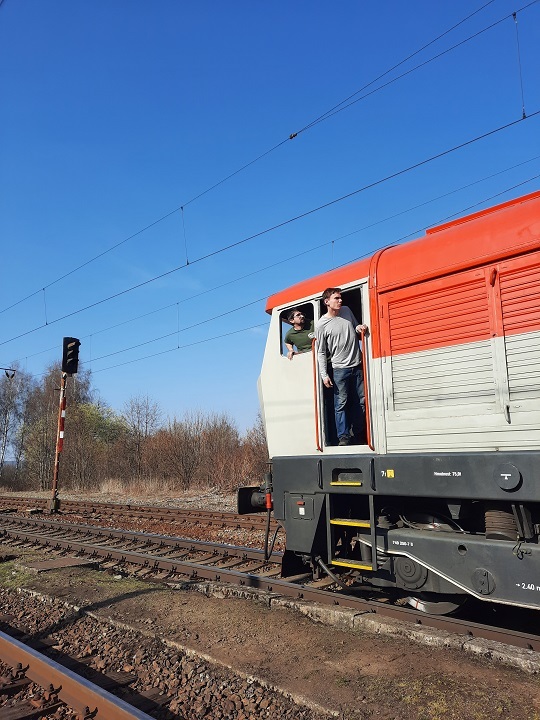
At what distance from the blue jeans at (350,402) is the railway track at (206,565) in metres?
1.79

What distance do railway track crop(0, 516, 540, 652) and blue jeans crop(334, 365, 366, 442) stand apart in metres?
1.79

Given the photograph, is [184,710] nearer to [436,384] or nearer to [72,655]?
[72,655]

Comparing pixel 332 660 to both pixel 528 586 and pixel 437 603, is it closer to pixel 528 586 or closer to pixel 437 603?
pixel 437 603

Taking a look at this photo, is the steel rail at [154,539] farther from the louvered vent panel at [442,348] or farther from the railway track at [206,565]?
the louvered vent panel at [442,348]

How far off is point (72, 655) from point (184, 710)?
5.31 feet

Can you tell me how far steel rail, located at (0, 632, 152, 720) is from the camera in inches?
136

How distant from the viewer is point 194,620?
5.52 m

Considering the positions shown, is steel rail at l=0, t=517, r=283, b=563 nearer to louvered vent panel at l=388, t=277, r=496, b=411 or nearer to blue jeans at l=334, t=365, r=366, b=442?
blue jeans at l=334, t=365, r=366, b=442

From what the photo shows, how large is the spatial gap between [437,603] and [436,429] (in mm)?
1773

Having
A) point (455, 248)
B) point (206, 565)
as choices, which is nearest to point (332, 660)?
point (455, 248)

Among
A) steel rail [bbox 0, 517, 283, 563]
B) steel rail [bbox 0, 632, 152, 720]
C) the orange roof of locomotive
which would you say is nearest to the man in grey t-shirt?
the orange roof of locomotive

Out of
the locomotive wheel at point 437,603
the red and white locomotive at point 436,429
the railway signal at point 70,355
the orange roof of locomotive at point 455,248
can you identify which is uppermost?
the railway signal at point 70,355

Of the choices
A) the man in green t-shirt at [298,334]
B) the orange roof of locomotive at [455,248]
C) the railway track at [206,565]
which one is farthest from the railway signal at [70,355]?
the orange roof of locomotive at [455,248]

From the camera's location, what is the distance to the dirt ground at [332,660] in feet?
11.6
